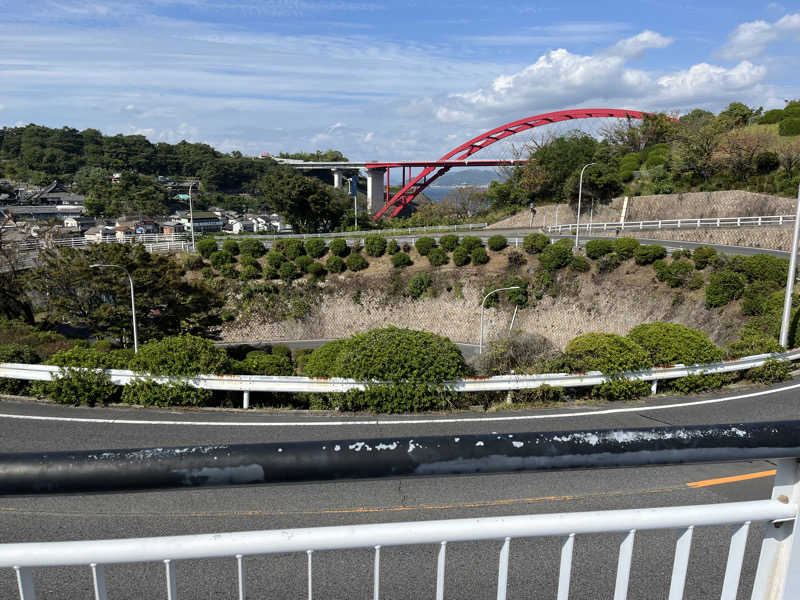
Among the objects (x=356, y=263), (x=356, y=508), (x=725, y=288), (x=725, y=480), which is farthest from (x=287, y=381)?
(x=356, y=263)

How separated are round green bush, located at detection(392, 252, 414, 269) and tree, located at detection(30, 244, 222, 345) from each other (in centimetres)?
1467

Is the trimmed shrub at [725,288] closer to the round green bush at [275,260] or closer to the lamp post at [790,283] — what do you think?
the lamp post at [790,283]

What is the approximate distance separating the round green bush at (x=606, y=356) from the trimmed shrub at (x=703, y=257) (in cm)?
1948

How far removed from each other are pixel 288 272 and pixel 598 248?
62.2 feet

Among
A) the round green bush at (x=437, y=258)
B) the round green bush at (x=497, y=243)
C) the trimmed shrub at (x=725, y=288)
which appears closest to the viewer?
the trimmed shrub at (x=725, y=288)

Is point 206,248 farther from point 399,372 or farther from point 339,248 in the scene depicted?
point 399,372

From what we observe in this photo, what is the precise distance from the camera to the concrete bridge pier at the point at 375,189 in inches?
3206

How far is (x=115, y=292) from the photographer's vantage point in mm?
21625

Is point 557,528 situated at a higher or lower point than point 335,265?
higher

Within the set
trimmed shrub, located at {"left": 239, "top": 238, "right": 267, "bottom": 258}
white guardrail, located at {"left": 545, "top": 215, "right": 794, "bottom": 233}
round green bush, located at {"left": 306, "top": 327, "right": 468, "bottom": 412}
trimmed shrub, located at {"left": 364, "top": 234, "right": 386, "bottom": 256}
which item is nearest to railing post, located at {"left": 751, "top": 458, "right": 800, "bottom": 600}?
round green bush, located at {"left": 306, "top": 327, "right": 468, "bottom": 412}

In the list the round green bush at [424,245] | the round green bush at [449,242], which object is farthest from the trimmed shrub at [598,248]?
the round green bush at [424,245]

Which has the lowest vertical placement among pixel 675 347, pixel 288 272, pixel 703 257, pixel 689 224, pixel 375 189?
pixel 288 272

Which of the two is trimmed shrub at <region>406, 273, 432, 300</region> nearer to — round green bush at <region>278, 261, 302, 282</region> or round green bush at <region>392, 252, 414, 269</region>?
round green bush at <region>392, 252, 414, 269</region>

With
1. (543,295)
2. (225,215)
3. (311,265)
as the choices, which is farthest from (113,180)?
(543,295)
